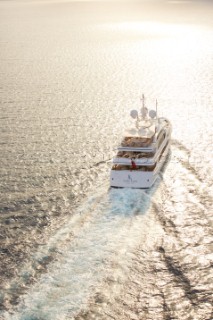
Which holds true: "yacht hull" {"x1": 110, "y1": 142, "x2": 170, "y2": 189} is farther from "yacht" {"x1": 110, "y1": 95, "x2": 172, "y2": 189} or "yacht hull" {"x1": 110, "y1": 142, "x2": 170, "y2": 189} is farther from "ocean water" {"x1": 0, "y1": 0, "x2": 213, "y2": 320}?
"ocean water" {"x1": 0, "y1": 0, "x2": 213, "y2": 320}

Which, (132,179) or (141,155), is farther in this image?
(141,155)

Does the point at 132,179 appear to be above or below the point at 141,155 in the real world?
below

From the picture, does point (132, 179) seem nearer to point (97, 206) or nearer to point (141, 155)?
point (141, 155)

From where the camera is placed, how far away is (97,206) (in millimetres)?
39656

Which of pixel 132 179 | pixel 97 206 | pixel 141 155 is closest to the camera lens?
pixel 97 206

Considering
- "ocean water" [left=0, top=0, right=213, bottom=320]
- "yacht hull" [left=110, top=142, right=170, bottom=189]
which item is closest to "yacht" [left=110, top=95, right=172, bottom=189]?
"yacht hull" [left=110, top=142, right=170, bottom=189]

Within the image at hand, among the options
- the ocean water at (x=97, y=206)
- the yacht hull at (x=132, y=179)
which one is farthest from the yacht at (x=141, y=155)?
the ocean water at (x=97, y=206)

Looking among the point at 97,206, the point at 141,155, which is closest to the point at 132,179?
the point at 141,155

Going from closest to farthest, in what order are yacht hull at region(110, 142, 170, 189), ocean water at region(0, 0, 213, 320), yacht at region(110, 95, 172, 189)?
ocean water at region(0, 0, 213, 320), yacht hull at region(110, 142, 170, 189), yacht at region(110, 95, 172, 189)

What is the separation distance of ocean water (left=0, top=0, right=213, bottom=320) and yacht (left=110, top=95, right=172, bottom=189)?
1.23 meters

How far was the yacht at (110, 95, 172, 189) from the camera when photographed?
4331 centimetres

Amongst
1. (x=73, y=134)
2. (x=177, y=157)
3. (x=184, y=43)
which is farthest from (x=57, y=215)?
(x=184, y=43)

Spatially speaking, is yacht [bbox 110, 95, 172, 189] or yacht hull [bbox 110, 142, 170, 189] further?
yacht [bbox 110, 95, 172, 189]

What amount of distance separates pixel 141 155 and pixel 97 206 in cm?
920
